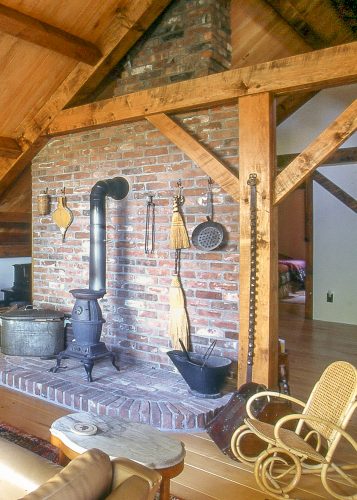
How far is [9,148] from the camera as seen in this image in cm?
467

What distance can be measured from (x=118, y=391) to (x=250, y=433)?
1.18 meters

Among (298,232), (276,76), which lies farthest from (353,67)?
(298,232)

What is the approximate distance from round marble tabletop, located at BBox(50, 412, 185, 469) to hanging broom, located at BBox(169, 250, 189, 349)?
148cm

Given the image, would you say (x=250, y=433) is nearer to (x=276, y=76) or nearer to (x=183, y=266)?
(x=183, y=266)

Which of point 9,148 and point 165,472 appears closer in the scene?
point 165,472

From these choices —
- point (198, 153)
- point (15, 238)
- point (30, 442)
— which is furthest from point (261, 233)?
point (15, 238)

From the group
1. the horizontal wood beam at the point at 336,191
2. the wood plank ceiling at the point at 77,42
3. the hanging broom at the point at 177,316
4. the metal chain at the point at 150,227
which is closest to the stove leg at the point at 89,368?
the hanging broom at the point at 177,316

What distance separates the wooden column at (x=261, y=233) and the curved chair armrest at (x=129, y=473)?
191 centimetres

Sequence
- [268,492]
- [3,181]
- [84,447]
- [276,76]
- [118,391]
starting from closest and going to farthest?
[84,447] → [268,492] → [276,76] → [118,391] → [3,181]

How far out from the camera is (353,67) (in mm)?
2904

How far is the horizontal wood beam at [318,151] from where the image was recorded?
2.96 metres

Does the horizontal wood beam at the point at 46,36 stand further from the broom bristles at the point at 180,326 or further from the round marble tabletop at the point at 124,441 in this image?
the round marble tabletop at the point at 124,441

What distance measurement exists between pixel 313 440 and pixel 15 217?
4.93 m

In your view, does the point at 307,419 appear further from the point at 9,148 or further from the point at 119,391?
the point at 9,148
